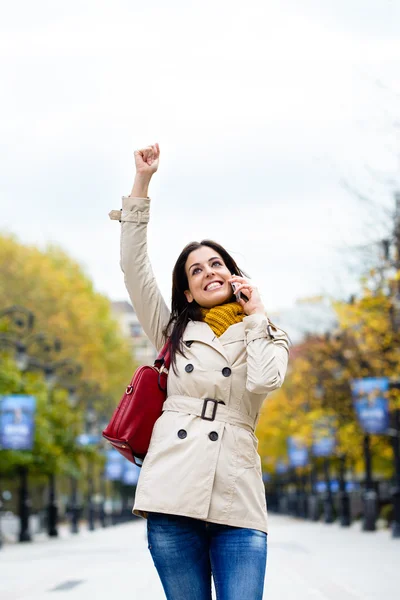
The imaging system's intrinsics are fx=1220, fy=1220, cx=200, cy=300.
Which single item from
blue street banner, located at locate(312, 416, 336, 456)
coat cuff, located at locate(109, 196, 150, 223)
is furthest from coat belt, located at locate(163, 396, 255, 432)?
blue street banner, located at locate(312, 416, 336, 456)

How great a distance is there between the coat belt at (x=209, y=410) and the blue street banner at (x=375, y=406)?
2640 cm

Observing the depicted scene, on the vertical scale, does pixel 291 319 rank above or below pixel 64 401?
above

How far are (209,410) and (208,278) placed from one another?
1.88 feet

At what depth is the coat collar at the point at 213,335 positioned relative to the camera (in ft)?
14.4

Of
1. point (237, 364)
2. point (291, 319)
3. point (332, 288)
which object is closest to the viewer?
point (237, 364)

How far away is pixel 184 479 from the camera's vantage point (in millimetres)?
4152

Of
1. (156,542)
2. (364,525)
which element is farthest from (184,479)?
(364,525)

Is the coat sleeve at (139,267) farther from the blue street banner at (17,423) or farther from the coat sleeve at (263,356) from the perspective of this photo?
the blue street banner at (17,423)

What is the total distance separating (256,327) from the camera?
14.4 feet

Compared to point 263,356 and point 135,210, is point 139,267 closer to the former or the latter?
point 135,210

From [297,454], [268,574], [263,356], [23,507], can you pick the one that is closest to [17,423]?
[23,507]

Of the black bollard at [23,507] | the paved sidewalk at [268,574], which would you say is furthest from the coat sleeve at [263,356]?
the black bollard at [23,507]

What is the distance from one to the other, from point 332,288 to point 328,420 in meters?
7.14

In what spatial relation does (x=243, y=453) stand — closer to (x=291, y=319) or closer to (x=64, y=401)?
(x=64, y=401)
